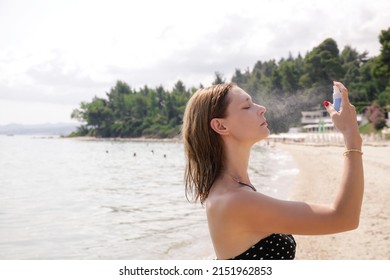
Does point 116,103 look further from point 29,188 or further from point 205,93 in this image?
point 205,93

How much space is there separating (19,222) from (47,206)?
2.70m

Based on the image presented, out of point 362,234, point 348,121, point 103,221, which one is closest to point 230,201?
point 348,121

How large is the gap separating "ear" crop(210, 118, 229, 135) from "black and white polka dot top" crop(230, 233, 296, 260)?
278 millimetres

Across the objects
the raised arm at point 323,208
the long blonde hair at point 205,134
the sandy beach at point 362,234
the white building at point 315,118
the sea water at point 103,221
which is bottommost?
the sea water at point 103,221

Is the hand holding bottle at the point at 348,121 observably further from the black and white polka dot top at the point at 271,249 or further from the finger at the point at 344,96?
the black and white polka dot top at the point at 271,249

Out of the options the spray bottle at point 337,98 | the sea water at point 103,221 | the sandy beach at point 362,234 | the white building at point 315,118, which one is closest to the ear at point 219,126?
the spray bottle at point 337,98

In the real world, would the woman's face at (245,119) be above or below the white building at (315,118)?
below

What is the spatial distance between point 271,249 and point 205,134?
0.33 metres

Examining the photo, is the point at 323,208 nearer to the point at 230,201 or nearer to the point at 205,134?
the point at 230,201

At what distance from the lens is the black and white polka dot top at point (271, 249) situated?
1.19m

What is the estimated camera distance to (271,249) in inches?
47.2

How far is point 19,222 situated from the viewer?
30.1 feet

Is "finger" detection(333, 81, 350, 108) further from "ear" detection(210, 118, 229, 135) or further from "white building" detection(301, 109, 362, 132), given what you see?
"white building" detection(301, 109, 362, 132)

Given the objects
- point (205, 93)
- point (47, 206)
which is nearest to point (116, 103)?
point (47, 206)
